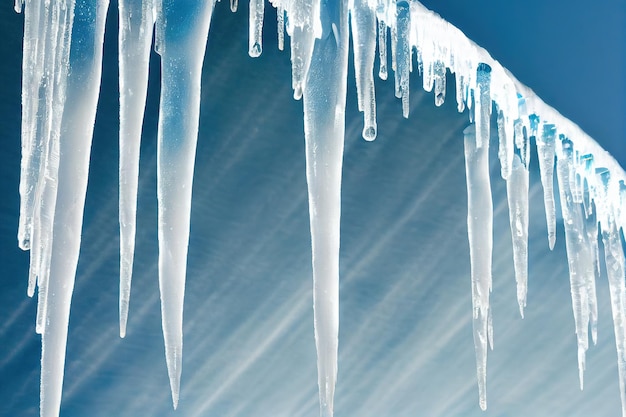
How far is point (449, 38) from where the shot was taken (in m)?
2.43

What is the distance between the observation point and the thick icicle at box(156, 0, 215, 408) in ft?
5.46

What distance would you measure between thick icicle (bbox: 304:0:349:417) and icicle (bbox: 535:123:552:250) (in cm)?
121

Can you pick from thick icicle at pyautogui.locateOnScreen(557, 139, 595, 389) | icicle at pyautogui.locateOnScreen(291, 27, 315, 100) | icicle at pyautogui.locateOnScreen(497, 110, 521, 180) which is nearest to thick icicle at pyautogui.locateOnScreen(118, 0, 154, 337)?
icicle at pyautogui.locateOnScreen(291, 27, 315, 100)

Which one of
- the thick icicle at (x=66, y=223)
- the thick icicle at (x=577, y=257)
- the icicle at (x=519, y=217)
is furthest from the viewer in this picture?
the thick icicle at (x=577, y=257)

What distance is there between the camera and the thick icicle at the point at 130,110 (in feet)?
5.26

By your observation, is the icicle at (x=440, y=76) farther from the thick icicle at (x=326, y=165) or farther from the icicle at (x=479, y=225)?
the thick icicle at (x=326, y=165)

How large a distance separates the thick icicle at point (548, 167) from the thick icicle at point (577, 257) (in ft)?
0.54

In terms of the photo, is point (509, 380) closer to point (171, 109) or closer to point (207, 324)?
point (207, 324)

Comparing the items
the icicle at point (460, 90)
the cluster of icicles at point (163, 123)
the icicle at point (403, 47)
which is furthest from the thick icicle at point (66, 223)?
the icicle at point (460, 90)

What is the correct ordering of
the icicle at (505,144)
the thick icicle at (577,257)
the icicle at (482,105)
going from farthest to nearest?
the thick icicle at (577,257) < the icicle at (505,144) < the icicle at (482,105)

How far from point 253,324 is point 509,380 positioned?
6.04ft

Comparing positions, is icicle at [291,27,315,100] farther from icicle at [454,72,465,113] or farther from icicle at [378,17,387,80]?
icicle at [454,72,465,113]

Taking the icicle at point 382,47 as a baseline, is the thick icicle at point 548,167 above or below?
below

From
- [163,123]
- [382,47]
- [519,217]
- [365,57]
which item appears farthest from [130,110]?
[519,217]
